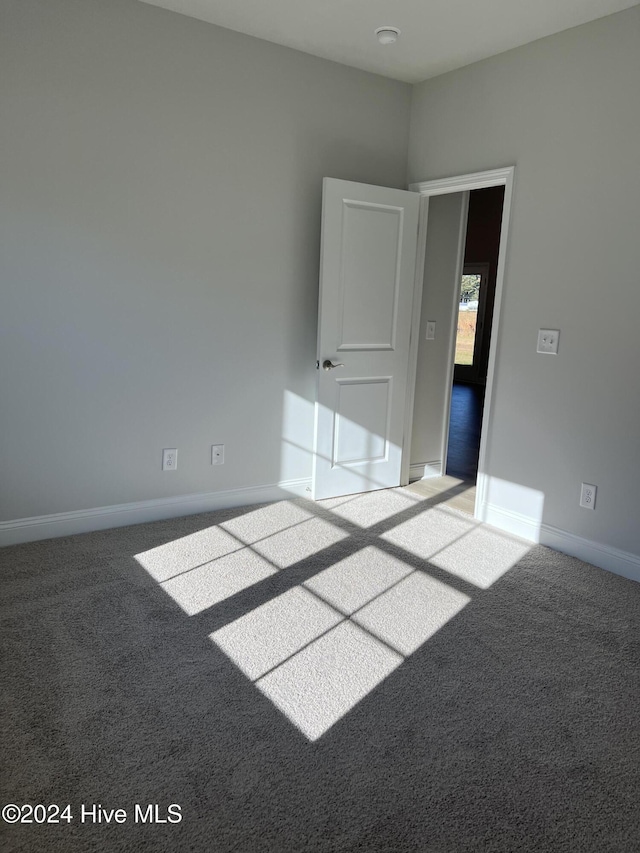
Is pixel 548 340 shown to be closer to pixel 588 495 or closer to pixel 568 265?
pixel 568 265

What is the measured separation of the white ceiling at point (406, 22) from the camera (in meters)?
2.98

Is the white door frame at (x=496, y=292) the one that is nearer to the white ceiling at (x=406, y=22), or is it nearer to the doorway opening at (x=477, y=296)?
the white ceiling at (x=406, y=22)

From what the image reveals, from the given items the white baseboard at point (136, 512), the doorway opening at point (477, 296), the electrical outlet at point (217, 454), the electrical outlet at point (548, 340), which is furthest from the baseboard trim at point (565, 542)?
the doorway opening at point (477, 296)

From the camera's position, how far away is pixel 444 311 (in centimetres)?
459

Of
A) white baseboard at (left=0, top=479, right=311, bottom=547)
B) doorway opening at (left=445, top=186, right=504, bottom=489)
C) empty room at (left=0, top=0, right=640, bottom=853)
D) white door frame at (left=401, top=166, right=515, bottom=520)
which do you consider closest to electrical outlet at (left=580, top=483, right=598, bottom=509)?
empty room at (left=0, top=0, right=640, bottom=853)

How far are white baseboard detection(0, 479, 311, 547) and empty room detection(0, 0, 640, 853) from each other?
0.07ft

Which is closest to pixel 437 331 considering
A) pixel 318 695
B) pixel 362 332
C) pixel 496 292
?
pixel 362 332

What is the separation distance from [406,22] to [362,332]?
5.56 ft

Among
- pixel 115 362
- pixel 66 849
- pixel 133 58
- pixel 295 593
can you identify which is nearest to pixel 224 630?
pixel 295 593

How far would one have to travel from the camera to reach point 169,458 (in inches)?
Result: 144

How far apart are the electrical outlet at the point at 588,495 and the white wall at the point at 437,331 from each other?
151 centimetres

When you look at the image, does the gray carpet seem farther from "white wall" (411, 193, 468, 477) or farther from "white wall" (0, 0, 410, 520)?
"white wall" (411, 193, 468, 477)

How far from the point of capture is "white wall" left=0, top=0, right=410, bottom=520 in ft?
9.89

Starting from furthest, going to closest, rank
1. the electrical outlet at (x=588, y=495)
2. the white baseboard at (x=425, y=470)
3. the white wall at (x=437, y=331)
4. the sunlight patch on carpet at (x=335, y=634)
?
1. the white baseboard at (x=425, y=470)
2. the white wall at (x=437, y=331)
3. the electrical outlet at (x=588, y=495)
4. the sunlight patch on carpet at (x=335, y=634)
